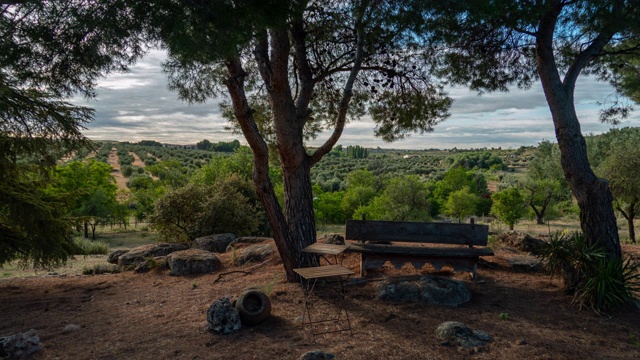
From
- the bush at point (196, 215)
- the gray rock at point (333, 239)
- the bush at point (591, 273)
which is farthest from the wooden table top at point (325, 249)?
the bush at point (196, 215)

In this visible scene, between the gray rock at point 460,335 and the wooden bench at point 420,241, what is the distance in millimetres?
1917

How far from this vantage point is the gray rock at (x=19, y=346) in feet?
14.0

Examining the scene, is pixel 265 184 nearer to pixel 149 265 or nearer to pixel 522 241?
pixel 149 265

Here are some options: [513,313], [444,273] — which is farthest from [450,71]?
[513,313]

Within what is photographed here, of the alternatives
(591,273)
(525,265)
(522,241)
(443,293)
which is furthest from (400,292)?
(522,241)

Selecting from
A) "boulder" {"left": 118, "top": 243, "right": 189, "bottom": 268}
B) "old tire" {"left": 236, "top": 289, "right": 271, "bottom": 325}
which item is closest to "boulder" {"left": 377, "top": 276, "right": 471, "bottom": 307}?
"old tire" {"left": 236, "top": 289, "right": 271, "bottom": 325}

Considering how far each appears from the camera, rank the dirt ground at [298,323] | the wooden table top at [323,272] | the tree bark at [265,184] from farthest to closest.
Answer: the tree bark at [265,184], the wooden table top at [323,272], the dirt ground at [298,323]

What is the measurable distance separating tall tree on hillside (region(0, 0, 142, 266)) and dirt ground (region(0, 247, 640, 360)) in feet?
3.98

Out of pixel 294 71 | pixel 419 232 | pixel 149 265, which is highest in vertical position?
pixel 294 71

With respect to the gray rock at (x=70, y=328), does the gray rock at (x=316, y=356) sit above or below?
above

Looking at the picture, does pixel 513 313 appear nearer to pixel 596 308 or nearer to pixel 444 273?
pixel 596 308

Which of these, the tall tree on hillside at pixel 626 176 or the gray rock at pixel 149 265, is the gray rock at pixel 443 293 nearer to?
the gray rock at pixel 149 265

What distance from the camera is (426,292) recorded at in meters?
5.73

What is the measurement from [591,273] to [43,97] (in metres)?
9.49
